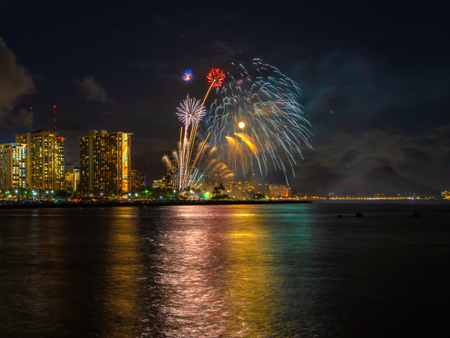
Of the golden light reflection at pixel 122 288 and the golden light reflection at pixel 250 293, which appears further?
the golden light reflection at pixel 122 288

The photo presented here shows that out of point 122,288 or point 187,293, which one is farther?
point 122,288

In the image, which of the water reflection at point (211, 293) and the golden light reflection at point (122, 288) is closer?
the water reflection at point (211, 293)

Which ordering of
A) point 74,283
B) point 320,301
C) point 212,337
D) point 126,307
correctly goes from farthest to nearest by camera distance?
1. point 74,283
2. point 320,301
3. point 126,307
4. point 212,337

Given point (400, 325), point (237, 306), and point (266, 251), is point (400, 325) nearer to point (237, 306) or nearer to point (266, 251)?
point (237, 306)

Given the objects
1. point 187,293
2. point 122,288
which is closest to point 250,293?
point 187,293

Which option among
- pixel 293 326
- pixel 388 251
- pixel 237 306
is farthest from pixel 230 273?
pixel 388 251

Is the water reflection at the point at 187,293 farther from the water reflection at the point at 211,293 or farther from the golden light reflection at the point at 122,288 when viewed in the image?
the golden light reflection at the point at 122,288

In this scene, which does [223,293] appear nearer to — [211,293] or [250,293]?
[211,293]

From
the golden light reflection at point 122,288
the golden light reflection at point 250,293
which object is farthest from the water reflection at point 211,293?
the golden light reflection at point 122,288

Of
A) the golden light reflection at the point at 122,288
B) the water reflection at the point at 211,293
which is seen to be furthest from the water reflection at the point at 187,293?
the golden light reflection at the point at 122,288

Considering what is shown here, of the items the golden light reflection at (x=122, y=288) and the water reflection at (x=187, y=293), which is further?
the golden light reflection at (x=122, y=288)

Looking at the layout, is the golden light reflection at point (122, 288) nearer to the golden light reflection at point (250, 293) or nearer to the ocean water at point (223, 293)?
the ocean water at point (223, 293)
